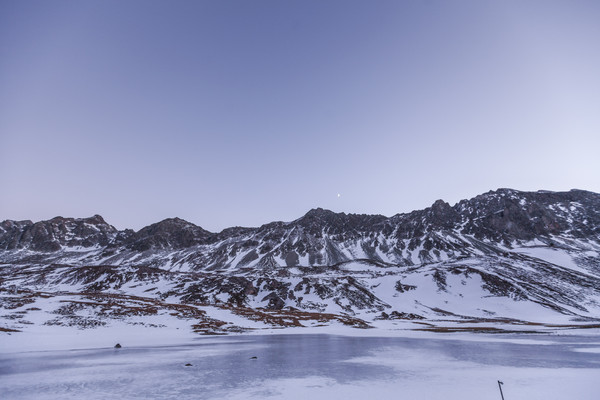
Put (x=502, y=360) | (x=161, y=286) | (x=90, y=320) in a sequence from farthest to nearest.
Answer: (x=161, y=286) < (x=90, y=320) < (x=502, y=360)

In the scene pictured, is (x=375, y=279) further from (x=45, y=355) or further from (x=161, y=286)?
(x=45, y=355)

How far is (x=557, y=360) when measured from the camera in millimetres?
29844

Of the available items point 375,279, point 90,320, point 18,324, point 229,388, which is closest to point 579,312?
point 375,279

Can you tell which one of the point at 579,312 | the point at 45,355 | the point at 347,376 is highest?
the point at 347,376

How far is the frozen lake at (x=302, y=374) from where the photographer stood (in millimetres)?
18500

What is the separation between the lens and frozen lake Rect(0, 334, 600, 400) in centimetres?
1850

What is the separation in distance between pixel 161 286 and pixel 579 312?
142672mm

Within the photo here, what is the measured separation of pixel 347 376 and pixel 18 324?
180ft

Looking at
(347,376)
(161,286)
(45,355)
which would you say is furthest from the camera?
(161,286)

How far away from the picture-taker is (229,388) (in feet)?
63.8

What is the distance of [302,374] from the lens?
2372cm

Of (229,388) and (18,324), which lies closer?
(229,388)

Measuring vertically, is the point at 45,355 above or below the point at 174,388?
below

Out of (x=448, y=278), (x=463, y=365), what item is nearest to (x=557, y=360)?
(x=463, y=365)
